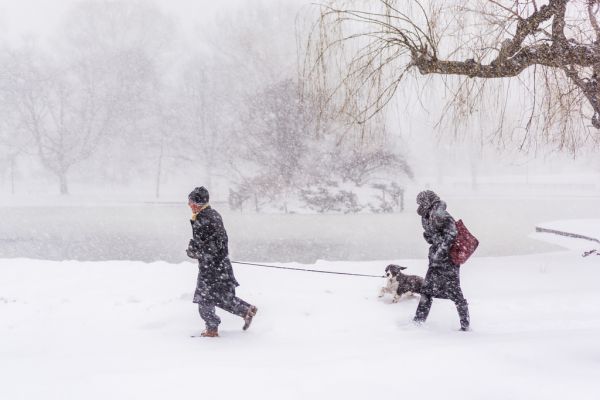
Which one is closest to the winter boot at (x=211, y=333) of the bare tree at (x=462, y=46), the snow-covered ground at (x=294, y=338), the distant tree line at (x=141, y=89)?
the snow-covered ground at (x=294, y=338)

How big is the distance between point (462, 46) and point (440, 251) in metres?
3.46

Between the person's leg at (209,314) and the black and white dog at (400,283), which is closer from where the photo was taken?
the person's leg at (209,314)

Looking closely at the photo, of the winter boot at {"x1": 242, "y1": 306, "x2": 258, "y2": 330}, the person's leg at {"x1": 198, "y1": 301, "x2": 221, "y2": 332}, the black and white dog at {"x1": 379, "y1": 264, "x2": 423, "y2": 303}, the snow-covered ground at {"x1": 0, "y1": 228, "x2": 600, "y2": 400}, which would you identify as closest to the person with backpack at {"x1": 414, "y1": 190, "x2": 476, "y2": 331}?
the snow-covered ground at {"x1": 0, "y1": 228, "x2": 600, "y2": 400}

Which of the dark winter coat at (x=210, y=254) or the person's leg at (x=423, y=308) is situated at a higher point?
the dark winter coat at (x=210, y=254)

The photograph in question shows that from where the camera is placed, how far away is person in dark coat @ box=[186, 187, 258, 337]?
17.1 feet

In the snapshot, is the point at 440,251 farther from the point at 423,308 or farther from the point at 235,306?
the point at 235,306

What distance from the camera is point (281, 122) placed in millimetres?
28984

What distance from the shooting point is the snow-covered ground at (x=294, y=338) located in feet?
12.1

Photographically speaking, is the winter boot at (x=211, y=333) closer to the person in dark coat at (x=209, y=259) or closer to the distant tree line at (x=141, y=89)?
the person in dark coat at (x=209, y=259)

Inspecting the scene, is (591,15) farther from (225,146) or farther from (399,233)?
(225,146)

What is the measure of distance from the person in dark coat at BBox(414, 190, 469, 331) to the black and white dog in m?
1.24

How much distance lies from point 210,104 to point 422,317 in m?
34.4

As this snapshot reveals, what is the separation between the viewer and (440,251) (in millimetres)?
5230

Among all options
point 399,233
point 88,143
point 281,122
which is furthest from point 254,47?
point 399,233
